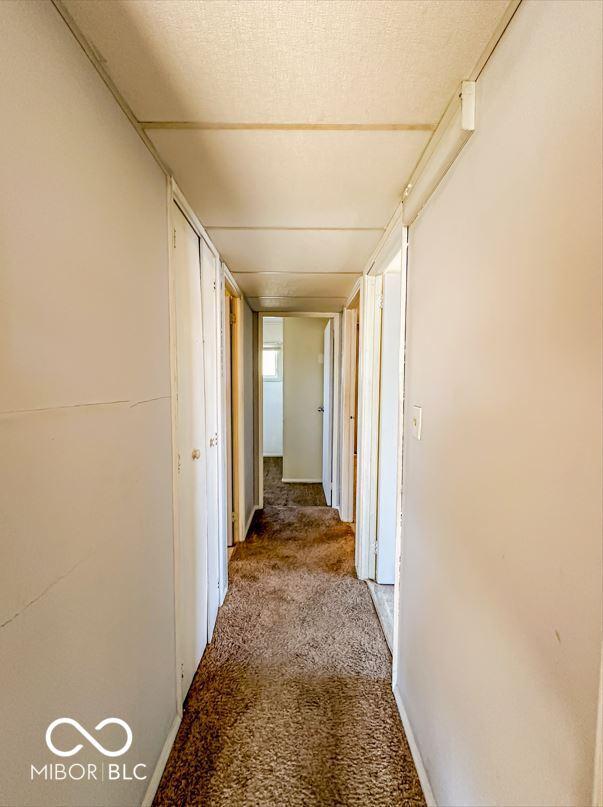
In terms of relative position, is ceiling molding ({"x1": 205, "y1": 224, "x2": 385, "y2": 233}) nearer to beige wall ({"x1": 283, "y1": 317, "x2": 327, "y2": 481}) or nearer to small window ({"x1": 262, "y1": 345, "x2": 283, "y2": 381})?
beige wall ({"x1": 283, "y1": 317, "x2": 327, "y2": 481})

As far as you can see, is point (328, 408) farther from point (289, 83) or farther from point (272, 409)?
point (289, 83)

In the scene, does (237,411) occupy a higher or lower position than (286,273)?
lower

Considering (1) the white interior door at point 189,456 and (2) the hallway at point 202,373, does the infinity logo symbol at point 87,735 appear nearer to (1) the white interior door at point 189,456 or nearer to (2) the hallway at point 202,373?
(2) the hallway at point 202,373

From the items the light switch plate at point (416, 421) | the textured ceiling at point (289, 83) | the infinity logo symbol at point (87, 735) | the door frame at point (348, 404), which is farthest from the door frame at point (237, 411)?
the infinity logo symbol at point (87, 735)

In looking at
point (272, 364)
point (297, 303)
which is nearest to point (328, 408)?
point (297, 303)

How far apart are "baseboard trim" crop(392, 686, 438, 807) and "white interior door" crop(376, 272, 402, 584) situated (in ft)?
2.92

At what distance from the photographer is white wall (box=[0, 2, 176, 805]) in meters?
0.61

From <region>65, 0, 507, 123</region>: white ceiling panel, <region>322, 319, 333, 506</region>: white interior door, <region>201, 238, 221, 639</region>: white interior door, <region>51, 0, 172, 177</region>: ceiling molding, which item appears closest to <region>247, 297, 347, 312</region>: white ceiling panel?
<region>322, 319, 333, 506</region>: white interior door

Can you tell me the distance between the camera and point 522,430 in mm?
676

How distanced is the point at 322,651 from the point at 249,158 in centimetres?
222

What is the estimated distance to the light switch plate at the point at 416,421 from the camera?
128 cm

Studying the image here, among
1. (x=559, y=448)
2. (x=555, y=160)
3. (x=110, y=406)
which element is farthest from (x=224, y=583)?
(x=555, y=160)

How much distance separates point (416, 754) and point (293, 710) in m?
0.50

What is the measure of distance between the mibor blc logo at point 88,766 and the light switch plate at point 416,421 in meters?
1.22
